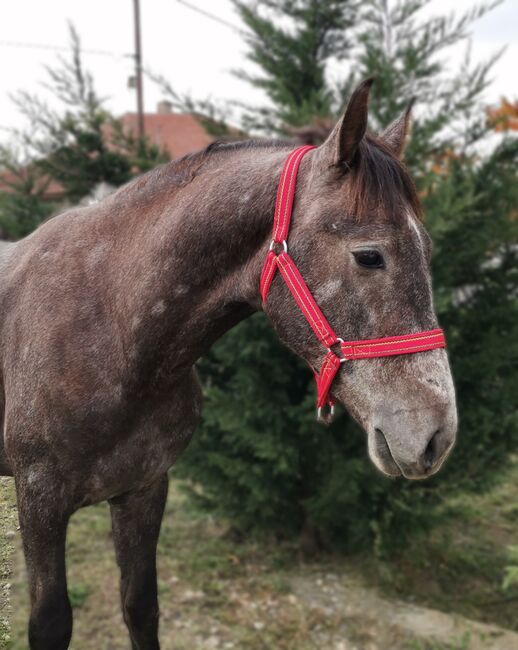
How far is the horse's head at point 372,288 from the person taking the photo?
1503 mm

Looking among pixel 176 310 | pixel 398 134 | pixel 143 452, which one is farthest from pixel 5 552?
pixel 398 134

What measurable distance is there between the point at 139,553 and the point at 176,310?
945mm

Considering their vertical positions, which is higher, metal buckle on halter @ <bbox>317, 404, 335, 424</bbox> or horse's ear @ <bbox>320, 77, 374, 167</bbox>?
horse's ear @ <bbox>320, 77, 374, 167</bbox>

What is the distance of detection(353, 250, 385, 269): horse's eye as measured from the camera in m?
1.58

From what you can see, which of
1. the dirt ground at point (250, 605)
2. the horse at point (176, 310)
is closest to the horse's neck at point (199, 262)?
the horse at point (176, 310)

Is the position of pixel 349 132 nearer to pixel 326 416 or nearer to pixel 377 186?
pixel 377 186

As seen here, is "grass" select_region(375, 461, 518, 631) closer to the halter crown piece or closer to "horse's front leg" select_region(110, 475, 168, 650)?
"horse's front leg" select_region(110, 475, 168, 650)

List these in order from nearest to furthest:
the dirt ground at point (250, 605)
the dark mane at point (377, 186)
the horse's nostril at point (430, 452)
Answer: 1. the horse's nostril at point (430, 452)
2. the dark mane at point (377, 186)
3. the dirt ground at point (250, 605)

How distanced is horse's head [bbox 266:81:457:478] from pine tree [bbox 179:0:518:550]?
2.76m

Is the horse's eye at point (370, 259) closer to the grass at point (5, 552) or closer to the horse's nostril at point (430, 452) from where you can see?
the horse's nostril at point (430, 452)

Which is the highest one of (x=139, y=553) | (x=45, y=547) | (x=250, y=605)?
(x=45, y=547)

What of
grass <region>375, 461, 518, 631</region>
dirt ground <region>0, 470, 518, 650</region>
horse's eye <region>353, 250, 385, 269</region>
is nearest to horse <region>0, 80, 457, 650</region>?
horse's eye <region>353, 250, 385, 269</region>

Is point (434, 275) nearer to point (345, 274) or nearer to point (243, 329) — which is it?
point (243, 329)

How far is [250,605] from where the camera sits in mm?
4473
